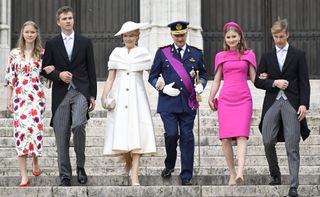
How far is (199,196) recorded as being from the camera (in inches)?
Answer: 386

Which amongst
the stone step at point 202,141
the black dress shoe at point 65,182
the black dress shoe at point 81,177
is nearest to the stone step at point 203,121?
the stone step at point 202,141

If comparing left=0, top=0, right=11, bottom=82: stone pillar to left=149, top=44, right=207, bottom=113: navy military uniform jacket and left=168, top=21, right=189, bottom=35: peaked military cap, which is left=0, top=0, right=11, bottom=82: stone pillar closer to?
left=149, top=44, right=207, bottom=113: navy military uniform jacket

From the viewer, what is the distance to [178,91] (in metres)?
10.8

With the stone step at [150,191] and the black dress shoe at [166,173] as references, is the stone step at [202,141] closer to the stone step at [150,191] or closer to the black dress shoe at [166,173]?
the black dress shoe at [166,173]

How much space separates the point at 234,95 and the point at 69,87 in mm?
1936

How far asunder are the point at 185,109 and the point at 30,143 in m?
1.91

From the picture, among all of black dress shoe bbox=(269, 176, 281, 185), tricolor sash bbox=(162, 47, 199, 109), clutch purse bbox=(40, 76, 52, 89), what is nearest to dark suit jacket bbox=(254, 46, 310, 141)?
black dress shoe bbox=(269, 176, 281, 185)

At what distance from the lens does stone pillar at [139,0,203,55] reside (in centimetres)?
1753

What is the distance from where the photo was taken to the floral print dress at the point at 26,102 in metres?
11.0

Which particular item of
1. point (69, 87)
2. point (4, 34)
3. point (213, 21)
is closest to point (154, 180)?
point (69, 87)

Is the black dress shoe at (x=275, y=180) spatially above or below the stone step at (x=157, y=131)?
below

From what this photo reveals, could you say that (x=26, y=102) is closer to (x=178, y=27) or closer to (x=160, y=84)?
(x=160, y=84)

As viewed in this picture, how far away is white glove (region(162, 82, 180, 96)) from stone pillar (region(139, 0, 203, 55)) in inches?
264

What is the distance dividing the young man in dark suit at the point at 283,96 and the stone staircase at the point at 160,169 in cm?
57
